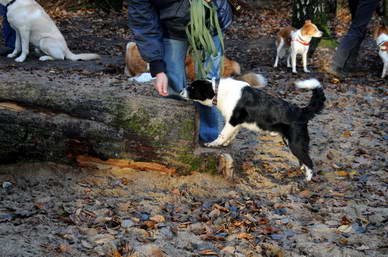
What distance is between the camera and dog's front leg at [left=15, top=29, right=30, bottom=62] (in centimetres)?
830

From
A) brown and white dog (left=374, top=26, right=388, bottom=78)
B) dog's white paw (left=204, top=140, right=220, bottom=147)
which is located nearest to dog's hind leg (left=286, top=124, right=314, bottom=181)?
dog's white paw (left=204, top=140, right=220, bottom=147)

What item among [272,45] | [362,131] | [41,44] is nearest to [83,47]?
[41,44]

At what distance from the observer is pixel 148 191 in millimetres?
3611

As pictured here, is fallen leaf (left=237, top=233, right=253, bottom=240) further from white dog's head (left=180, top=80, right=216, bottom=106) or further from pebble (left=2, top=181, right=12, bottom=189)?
pebble (left=2, top=181, right=12, bottom=189)

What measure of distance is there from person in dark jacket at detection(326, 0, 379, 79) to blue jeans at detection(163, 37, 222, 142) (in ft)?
15.1

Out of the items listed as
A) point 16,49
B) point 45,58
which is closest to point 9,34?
point 16,49

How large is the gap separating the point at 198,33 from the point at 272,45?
7677 millimetres

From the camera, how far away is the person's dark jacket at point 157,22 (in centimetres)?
330

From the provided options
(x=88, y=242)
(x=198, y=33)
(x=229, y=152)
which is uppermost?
(x=198, y=33)

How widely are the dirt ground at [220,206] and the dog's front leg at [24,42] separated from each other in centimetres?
479

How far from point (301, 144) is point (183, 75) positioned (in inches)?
51.5

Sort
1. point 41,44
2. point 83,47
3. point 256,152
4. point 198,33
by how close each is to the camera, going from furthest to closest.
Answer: point 83,47 < point 41,44 < point 256,152 < point 198,33

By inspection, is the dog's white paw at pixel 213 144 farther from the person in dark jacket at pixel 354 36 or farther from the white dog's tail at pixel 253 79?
the person in dark jacket at pixel 354 36

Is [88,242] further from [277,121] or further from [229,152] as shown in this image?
[277,121]
